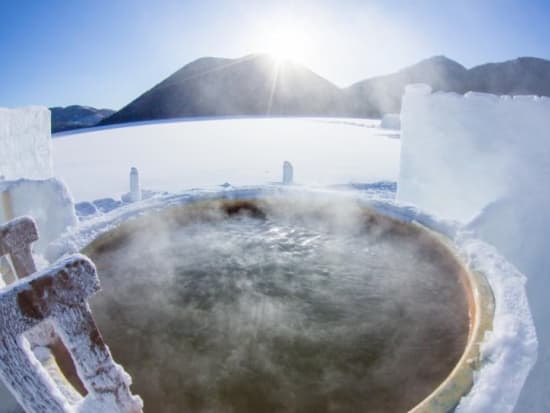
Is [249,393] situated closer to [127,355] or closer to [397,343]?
[127,355]

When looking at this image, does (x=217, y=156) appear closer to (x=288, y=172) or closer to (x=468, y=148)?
(x=288, y=172)

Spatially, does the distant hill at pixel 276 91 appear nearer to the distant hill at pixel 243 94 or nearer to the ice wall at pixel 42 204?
the distant hill at pixel 243 94

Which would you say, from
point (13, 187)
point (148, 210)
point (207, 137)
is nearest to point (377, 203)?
point (148, 210)

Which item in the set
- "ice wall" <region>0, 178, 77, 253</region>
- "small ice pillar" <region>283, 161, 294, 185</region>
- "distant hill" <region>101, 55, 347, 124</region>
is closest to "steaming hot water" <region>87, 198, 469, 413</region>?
"ice wall" <region>0, 178, 77, 253</region>

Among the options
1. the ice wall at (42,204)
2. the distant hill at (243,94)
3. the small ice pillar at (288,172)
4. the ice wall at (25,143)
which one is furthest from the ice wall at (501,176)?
the distant hill at (243,94)

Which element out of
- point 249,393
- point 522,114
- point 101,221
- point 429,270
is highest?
point 522,114

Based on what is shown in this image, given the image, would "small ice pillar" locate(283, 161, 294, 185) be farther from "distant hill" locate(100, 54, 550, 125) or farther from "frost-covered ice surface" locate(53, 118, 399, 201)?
"distant hill" locate(100, 54, 550, 125)
